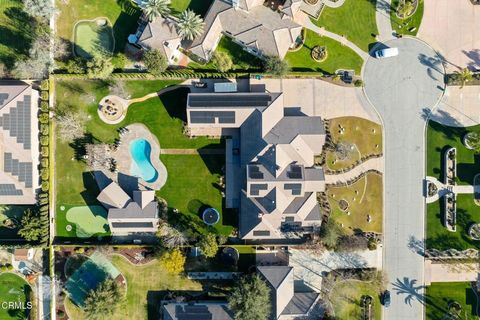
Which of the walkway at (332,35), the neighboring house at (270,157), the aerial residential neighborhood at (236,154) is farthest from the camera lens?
the walkway at (332,35)

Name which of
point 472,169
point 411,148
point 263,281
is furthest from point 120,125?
point 472,169

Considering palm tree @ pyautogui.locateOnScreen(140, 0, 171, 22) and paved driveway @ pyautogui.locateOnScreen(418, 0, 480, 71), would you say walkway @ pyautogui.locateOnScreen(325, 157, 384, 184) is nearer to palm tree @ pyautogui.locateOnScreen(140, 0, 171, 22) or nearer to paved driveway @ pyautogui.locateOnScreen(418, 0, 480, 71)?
paved driveway @ pyautogui.locateOnScreen(418, 0, 480, 71)

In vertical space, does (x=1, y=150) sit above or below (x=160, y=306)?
above

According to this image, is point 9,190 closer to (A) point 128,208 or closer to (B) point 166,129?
(A) point 128,208

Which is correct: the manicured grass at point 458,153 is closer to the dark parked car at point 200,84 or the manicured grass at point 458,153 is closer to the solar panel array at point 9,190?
the dark parked car at point 200,84

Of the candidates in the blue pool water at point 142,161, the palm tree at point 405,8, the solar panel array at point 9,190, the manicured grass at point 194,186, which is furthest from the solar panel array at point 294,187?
the solar panel array at point 9,190

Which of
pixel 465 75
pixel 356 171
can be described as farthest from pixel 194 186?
pixel 465 75

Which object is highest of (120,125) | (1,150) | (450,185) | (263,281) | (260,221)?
(120,125)

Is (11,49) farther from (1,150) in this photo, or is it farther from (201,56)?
(201,56)
